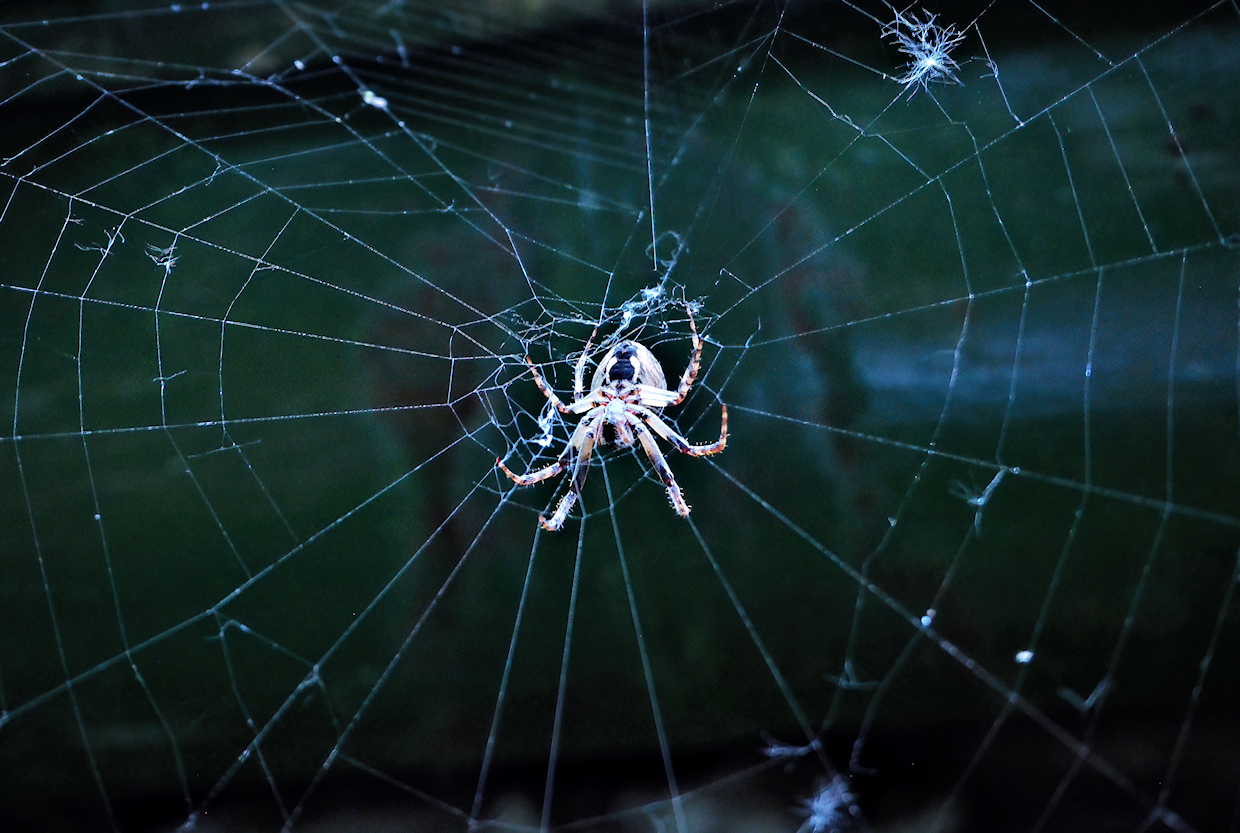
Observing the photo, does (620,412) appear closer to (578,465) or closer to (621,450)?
(578,465)

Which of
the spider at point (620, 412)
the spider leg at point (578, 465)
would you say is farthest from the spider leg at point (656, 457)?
the spider leg at point (578, 465)

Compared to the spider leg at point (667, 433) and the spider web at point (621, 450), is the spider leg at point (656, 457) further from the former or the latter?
the spider web at point (621, 450)

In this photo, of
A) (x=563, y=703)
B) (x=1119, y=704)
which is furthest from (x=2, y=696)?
(x=1119, y=704)

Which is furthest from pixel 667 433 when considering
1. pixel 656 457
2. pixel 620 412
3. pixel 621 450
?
pixel 621 450

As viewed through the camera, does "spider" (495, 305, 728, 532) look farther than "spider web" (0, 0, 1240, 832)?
No

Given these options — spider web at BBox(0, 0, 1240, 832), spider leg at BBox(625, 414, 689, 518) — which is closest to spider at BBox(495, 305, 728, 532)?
spider leg at BBox(625, 414, 689, 518)

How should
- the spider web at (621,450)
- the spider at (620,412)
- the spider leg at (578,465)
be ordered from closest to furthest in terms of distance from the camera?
the spider at (620,412) → the spider leg at (578,465) → the spider web at (621,450)

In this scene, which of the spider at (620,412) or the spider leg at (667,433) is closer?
the spider at (620,412)

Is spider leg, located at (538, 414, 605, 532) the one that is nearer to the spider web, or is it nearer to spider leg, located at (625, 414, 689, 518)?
spider leg, located at (625, 414, 689, 518)
